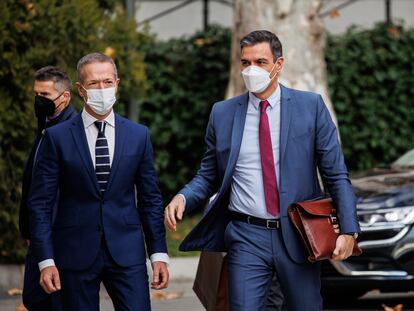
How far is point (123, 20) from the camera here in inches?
473

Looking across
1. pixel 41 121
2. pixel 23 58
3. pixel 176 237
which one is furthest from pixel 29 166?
pixel 176 237

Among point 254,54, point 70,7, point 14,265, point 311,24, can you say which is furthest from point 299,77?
point 254,54

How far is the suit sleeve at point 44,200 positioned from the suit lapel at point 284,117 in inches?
43.3

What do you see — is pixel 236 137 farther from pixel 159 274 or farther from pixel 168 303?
pixel 168 303

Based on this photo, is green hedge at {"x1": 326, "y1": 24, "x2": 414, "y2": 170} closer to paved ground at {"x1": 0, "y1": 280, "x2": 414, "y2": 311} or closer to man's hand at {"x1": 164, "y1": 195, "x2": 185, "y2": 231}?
paved ground at {"x1": 0, "y1": 280, "x2": 414, "y2": 311}

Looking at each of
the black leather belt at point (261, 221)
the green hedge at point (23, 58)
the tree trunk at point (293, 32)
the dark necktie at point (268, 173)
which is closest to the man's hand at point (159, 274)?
the black leather belt at point (261, 221)

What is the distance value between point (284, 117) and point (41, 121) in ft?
5.85

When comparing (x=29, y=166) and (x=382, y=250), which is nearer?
(x=29, y=166)

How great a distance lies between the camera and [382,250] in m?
9.10

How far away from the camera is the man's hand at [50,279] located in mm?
5801

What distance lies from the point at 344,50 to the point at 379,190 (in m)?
6.83

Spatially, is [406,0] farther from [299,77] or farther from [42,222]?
[42,222]

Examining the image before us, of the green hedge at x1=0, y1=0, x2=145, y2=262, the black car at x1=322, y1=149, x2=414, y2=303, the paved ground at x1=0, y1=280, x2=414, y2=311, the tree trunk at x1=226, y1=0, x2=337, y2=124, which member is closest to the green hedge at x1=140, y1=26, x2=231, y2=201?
the tree trunk at x1=226, y1=0, x2=337, y2=124

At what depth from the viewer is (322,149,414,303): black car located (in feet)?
29.8
